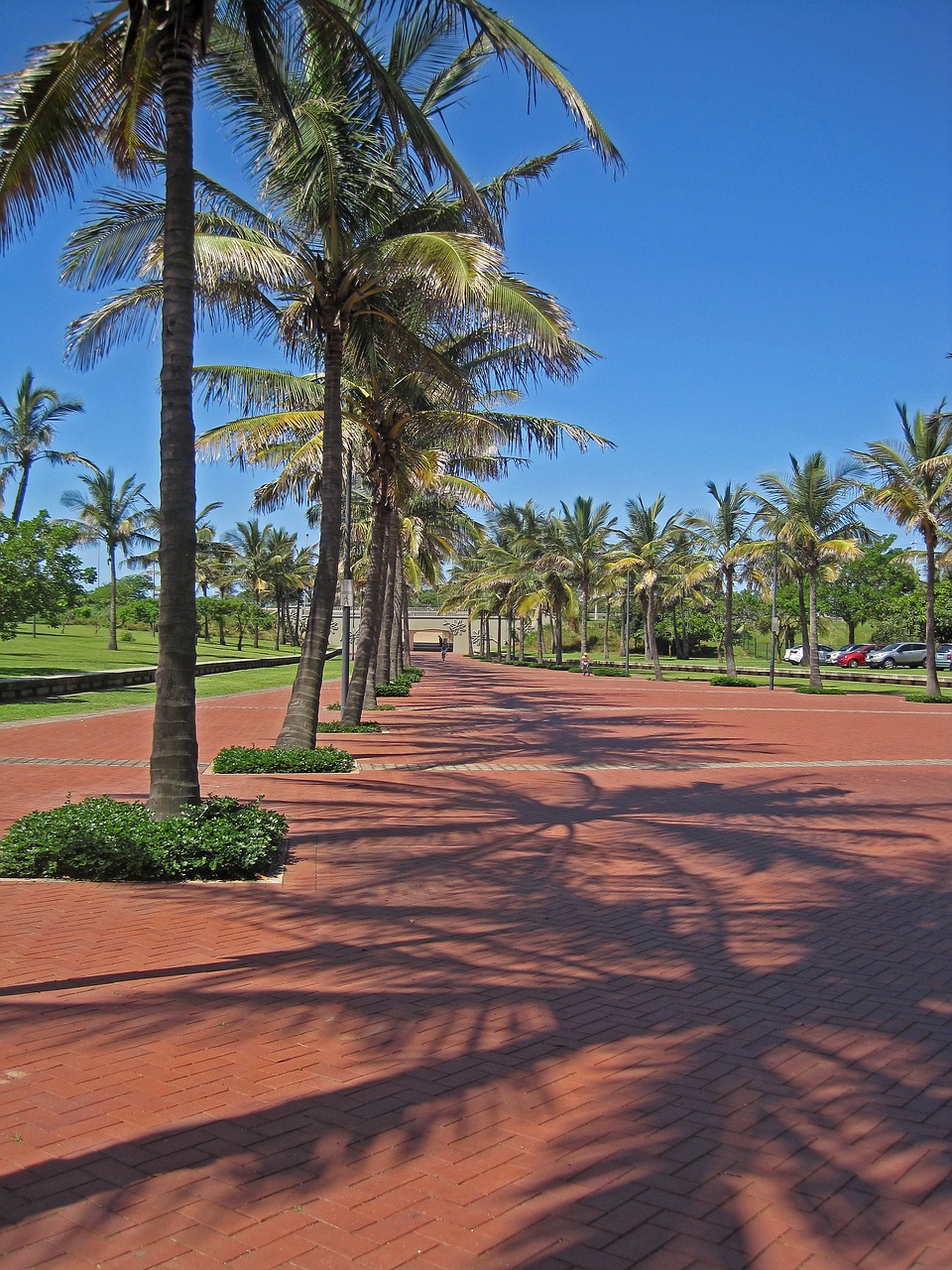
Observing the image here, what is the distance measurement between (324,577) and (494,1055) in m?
9.24

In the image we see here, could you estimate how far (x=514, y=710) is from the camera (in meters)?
24.5

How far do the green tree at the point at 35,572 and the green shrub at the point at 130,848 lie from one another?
1559 centimetres

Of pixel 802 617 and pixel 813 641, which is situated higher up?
pixel 802 617

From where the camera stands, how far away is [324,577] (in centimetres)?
1295

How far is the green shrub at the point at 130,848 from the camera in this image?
22.9 feet

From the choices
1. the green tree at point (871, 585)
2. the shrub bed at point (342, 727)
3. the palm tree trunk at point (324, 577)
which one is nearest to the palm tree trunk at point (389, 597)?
the shrub bed at point (342, 727)

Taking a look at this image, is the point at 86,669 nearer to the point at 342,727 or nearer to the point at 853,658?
the point at 342,727

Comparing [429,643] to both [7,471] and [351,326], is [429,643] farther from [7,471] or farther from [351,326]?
[351,326]

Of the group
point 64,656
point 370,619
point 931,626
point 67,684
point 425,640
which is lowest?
point 67,684

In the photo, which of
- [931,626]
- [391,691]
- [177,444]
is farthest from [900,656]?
[177,444]

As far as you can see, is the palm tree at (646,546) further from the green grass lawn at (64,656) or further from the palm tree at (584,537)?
the green grass lawn at (64,656)

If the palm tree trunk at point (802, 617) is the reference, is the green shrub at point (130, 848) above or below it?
below

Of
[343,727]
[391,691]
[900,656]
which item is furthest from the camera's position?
[900,656]

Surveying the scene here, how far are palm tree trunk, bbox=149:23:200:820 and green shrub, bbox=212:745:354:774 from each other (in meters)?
4.30
